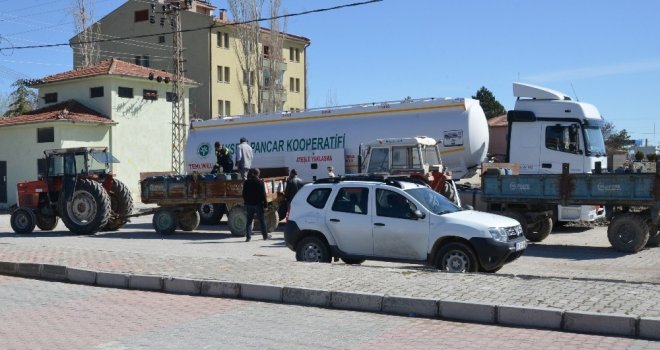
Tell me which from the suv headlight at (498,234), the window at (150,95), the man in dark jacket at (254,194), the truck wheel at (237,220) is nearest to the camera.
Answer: the suv headlight at (498,234)

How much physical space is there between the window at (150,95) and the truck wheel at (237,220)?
2179cm

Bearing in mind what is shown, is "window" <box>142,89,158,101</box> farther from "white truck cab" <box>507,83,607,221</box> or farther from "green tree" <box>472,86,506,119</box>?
"green tree" <box>472,86,506,119</box>

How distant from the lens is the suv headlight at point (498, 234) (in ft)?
38.1

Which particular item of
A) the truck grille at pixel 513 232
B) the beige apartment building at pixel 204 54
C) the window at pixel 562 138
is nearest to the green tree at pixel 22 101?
the beige apartment building at pixel 204 54

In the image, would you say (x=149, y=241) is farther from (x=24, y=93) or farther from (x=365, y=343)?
(x=24, y=93)

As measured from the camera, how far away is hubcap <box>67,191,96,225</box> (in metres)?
20.8

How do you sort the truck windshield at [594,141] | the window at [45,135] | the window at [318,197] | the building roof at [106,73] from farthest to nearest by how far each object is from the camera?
the building roof at [106,73] → the window at [45,135] → the truck windshield at [594,141] → the window at [318,197]

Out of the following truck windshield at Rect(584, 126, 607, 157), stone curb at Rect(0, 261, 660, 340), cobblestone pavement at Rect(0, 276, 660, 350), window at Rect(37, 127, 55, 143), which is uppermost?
window at Rect(37, 127, 55, 143)

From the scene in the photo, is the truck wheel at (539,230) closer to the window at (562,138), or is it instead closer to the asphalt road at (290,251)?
the asphalt road at (290,251)

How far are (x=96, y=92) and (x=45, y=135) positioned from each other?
416 centimetres

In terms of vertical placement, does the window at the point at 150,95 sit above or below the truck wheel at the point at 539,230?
above

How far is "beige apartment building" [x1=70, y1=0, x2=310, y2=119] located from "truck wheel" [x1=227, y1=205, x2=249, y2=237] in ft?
105

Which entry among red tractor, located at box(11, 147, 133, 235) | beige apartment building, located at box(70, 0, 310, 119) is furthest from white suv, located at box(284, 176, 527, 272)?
beige apartment building, located at box(70, 0, 310, 119)

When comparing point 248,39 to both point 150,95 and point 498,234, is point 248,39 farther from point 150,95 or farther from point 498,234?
point 498,234
